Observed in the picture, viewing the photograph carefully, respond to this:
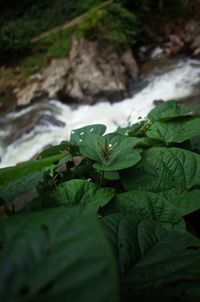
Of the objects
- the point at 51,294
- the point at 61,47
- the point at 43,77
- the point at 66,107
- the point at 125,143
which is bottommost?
the point at 51,294

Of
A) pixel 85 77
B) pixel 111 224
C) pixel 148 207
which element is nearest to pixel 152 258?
pixel 111 224

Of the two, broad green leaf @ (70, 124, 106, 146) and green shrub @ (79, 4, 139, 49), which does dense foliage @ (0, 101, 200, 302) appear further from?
green shrub @ (79, 4, 139, 49)

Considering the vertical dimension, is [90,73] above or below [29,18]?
below

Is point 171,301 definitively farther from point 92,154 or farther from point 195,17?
point 195,17

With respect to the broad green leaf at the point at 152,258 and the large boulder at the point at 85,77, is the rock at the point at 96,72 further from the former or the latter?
the broad green leaf at the point at 152,258

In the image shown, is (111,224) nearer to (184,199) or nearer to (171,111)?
(184,199)

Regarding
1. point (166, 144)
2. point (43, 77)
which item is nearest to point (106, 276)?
point (166, 144)
